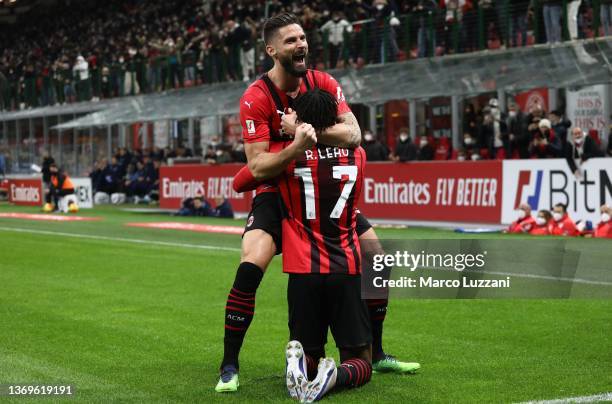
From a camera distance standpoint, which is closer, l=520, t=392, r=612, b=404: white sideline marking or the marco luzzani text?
l=520, t=392, r=612, b=404: white sideline marking

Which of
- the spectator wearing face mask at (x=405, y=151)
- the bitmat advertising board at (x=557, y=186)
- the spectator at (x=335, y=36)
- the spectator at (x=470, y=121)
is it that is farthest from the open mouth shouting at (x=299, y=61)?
the spectator at (x=335, y=36)

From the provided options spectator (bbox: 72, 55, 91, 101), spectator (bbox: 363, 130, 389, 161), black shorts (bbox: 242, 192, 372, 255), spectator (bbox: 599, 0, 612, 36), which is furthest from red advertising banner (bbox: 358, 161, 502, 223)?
spectator (bbox: 72, 55, 91, 101)

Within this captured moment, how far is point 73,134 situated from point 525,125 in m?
30.1

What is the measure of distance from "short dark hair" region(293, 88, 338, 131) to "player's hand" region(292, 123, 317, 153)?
106mm

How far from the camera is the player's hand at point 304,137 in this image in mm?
5883

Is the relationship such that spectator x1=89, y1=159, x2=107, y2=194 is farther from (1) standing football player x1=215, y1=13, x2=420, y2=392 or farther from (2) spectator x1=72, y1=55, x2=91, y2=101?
(1) standing football player x1=215, y1=13, x2=420, y2=392

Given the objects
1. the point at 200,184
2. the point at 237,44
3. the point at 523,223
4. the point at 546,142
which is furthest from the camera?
the point at 237,44

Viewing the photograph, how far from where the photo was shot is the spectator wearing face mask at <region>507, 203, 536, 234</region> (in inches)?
751

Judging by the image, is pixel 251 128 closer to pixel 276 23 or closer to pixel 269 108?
pixel 269 108

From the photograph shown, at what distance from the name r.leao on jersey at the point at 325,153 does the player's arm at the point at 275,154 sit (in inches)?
7.7

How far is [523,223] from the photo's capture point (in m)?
19.2

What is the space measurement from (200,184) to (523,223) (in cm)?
1185

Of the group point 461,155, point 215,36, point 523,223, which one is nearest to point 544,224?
point 523,223

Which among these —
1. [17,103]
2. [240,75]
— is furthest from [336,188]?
[17,103]
